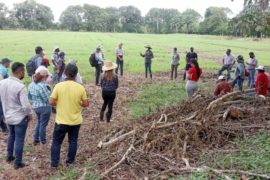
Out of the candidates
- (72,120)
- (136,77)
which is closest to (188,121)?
(72,120)

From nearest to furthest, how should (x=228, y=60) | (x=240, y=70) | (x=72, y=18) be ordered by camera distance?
1. (x=240, y=70)
2. (x=228, y=60)
3. (x=72, y=18)

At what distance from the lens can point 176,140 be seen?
A: 7227 mm

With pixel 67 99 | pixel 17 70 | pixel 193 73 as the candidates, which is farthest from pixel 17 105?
pixel 193 73

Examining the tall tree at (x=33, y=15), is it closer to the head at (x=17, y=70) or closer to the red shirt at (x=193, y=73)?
the red shirt at (x=193, y=73)

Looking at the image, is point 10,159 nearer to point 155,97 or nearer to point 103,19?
point 155,97

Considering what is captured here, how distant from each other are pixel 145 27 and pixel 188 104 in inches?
5268

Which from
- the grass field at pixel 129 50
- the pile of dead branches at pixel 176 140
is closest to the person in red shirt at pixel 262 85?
the pile of dead branches at pixel 176 140

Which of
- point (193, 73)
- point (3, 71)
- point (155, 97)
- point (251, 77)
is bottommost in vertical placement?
point (155, 97)

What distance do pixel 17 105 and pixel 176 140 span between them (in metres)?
3.02

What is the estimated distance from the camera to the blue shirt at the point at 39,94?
8.60 metres

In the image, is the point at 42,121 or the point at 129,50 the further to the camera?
the point at 129,50

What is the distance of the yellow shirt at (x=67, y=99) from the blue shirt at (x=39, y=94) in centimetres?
146

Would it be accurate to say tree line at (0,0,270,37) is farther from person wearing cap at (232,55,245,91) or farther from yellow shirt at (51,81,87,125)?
yellow shirt at (51,81,87,125)

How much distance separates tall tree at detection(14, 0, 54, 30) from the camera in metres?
127
